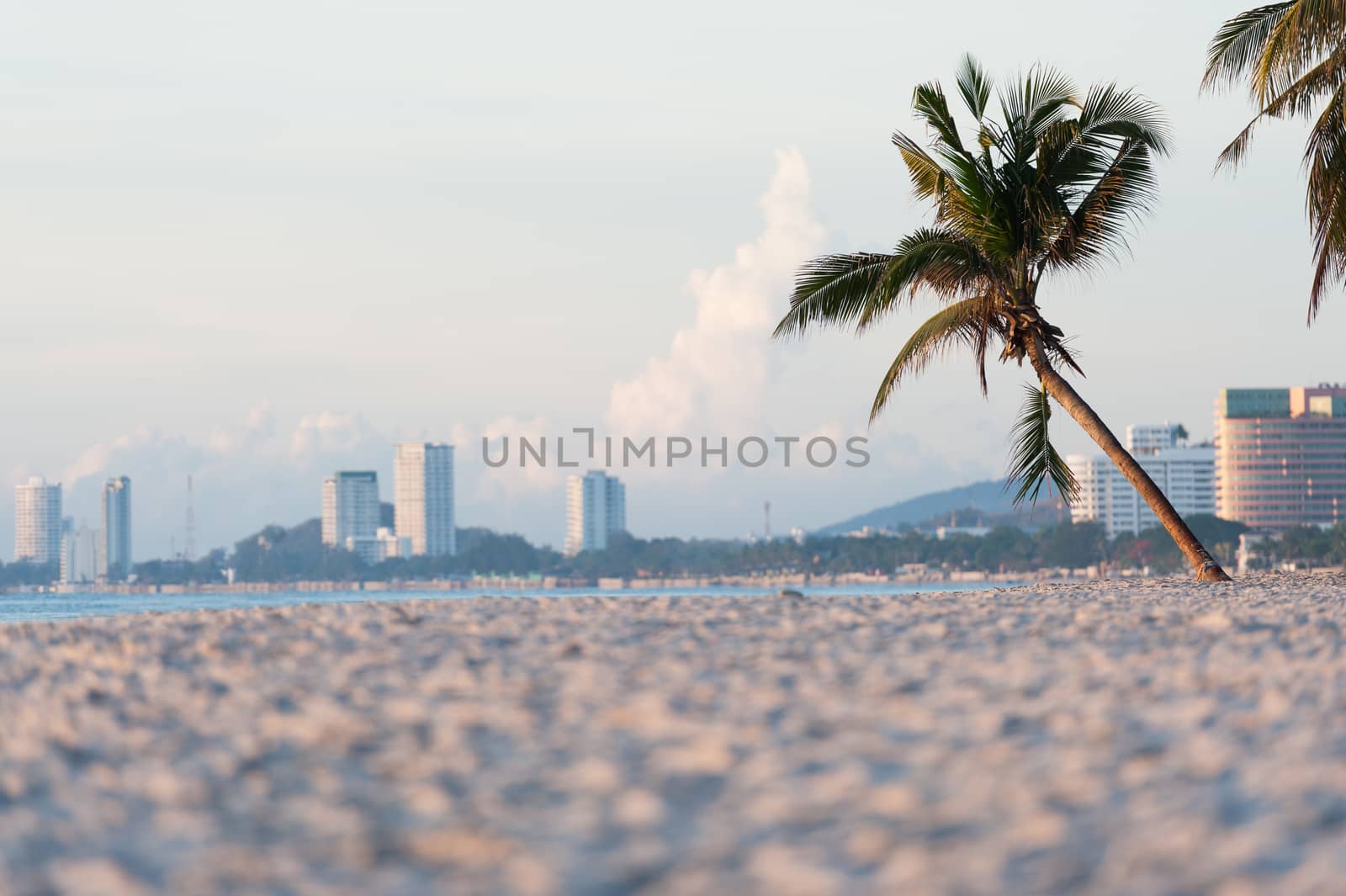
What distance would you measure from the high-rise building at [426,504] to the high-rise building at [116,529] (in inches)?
1126

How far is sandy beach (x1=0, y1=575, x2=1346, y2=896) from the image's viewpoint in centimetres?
379

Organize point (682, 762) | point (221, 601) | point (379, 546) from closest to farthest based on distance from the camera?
1. point (682, 762)
2. point (221, 601)
3. point (379, 546)

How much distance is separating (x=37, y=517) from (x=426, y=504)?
A: 3892 centimetres

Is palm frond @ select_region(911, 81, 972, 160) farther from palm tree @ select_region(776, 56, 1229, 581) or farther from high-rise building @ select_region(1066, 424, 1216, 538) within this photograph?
high-rise building @ select_region(1066, 424, 1216, 538)

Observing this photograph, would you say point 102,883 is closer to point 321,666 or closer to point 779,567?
point 321,666

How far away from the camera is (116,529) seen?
128m

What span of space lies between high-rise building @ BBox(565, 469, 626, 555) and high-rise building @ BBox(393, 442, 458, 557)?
61.5ft

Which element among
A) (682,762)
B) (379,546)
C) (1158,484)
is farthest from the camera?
(1158,484)

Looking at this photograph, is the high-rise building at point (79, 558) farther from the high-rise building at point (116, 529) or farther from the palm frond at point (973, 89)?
the palm frond at point (973, 89)

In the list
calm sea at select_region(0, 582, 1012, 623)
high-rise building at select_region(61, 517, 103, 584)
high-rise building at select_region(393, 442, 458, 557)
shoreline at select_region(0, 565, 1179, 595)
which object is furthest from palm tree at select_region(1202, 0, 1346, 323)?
high-rise building at select_region(393, 442, 458, 557)

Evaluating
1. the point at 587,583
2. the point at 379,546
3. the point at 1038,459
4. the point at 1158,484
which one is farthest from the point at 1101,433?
the point at 1158,484

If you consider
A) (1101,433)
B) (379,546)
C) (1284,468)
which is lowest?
(379,546)

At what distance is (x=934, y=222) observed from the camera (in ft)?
55.5

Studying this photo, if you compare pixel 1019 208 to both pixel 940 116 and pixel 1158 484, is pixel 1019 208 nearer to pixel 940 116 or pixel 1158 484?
pixel 940 116
